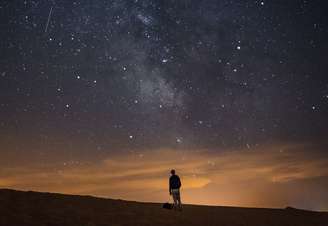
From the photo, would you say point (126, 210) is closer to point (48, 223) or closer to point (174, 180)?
point (174, 180)

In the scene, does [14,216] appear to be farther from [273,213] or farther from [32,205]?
[273,213]

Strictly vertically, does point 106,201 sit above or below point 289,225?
above

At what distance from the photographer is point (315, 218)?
27531mm

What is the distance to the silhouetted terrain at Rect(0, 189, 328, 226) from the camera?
1713 cm

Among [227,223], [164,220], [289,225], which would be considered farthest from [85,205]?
[289,225]

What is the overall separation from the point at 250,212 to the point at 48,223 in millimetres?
13891

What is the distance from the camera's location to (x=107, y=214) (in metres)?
19.6

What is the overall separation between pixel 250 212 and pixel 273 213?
1.61 m

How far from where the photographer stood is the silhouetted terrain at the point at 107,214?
17130 millimetres

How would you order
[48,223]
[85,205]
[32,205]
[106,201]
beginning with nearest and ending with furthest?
[48,223] → [32,205] → [85,205] → [106,201]

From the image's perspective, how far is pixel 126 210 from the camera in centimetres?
2125

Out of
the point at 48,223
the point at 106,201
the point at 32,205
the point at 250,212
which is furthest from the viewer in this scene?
the point at 250,212

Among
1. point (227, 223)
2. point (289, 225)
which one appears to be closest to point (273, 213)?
point (289, 225)

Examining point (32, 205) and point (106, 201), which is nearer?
point (32, 205)
